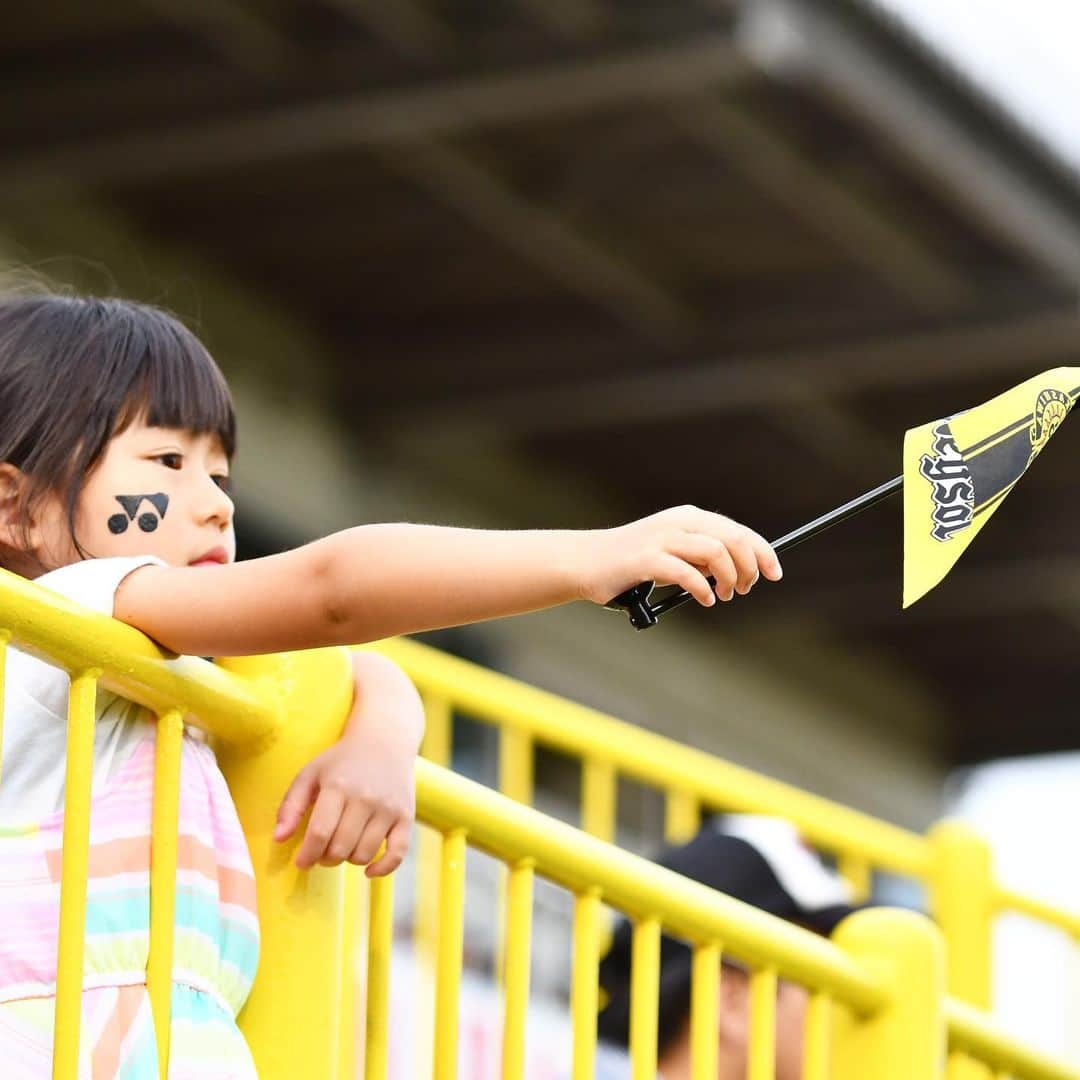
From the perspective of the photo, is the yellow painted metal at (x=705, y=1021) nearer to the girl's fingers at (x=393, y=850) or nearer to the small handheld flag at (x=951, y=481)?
the girl's fingers at (x=393, y=850)

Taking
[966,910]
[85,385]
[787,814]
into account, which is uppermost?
[787,814]

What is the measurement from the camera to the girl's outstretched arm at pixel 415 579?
2.04 meters

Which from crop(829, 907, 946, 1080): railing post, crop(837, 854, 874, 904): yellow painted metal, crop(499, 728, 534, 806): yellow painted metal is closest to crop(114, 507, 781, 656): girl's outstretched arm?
crop(829, 907, 946, 1080): railing post

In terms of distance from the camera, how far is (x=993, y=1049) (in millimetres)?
3537

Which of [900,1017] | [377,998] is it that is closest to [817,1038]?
[900,1017]

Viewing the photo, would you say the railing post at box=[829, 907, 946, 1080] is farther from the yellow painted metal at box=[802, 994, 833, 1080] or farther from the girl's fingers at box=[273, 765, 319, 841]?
the girl's fingers at box=[273, 765, 319, 841]

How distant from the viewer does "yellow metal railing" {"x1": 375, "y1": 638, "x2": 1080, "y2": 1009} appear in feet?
16.5

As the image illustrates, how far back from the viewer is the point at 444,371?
919 centimetres

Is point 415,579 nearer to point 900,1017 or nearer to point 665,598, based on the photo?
point 665,598

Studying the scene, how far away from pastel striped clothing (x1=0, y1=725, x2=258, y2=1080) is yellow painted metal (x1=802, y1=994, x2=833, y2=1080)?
88 cm

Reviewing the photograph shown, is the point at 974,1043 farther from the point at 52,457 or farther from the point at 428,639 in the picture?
the point at 428,639

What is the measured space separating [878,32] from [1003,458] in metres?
4.91

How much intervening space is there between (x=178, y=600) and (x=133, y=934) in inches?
11.5

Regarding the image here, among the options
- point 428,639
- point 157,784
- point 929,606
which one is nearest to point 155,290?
point 428,639
